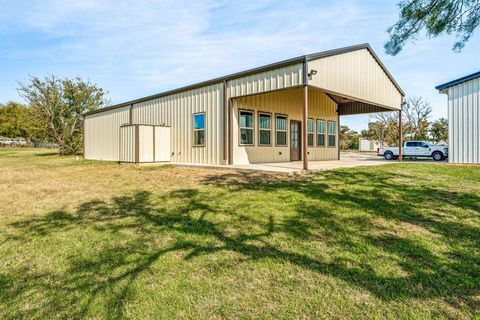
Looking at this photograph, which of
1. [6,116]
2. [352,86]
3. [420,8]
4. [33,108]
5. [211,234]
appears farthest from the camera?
[6,116]

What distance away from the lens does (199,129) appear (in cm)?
1227

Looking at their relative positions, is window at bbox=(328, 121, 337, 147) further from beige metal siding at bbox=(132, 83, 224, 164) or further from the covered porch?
beige metal siding at bbox=(132, 83, 224, 164)

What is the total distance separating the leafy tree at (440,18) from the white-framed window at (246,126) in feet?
21.0

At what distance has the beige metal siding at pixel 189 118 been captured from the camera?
37.8 feet

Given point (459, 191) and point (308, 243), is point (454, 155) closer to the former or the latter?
point (459, 191)

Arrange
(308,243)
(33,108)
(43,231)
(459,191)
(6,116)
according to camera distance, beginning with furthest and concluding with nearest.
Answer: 1. (6,116)
2. (33,108)
3. (459,191)
4. (43,231)
5. (308,243)

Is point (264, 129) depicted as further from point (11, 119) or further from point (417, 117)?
point (11, 119)

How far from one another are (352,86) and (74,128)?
78.2ft

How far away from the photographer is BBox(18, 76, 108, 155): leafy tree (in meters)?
24.2

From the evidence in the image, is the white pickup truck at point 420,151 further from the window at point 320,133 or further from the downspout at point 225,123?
the downspout at point 225,123

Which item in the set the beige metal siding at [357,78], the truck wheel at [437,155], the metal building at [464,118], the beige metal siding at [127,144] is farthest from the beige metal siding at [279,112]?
the truck wheel at [437,155]

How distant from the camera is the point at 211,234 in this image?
358 cm

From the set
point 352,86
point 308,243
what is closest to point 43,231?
point 308,243

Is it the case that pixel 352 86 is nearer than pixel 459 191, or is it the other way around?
pixel 459 191
